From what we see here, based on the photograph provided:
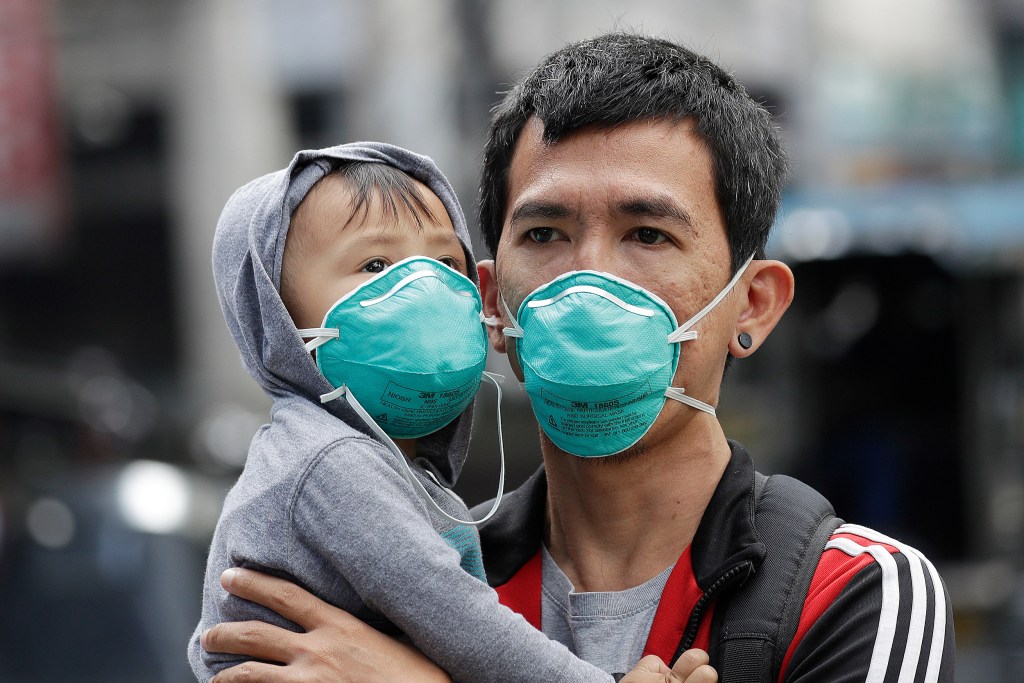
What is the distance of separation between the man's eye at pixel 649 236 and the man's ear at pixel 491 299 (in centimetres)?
36

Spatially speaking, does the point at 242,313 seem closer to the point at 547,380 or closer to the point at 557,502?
the point at 547,380

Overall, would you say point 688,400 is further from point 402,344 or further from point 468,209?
point 468,209

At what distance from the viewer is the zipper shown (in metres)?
2.21

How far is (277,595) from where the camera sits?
2123 mm

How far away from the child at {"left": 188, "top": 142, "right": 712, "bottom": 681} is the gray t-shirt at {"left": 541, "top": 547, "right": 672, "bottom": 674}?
7.2 inches

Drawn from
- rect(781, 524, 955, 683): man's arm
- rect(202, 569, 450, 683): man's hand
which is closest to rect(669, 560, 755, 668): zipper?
rect(781, 524, 955, 683): man's arm

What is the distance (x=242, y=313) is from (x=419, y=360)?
37cm

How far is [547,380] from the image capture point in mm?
2344

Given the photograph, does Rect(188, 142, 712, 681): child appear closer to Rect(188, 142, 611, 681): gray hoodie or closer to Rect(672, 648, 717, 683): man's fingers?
Rect(188, 142, 611, 681): gray hoodie

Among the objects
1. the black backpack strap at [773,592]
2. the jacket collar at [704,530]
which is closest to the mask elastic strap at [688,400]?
the jacket collar at [704,530]

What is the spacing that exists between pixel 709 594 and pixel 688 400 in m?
0.40

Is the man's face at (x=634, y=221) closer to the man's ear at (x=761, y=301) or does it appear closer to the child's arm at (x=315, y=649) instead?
the man's ear at (x=761, y=301)

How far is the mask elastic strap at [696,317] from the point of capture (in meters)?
2.42

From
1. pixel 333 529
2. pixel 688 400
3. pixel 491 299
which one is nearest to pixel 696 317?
pixel 688 400
